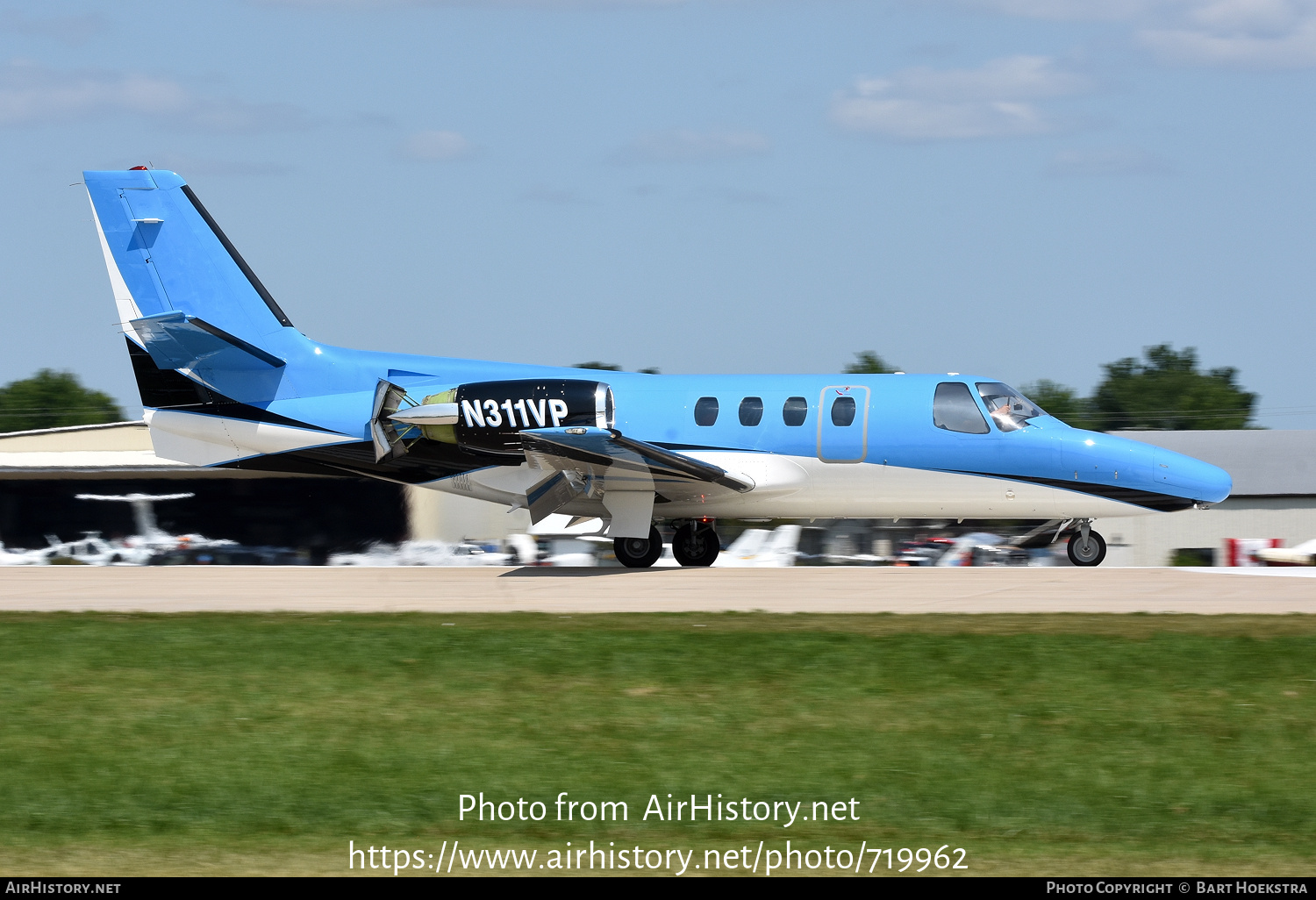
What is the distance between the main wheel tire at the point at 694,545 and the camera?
2189cm

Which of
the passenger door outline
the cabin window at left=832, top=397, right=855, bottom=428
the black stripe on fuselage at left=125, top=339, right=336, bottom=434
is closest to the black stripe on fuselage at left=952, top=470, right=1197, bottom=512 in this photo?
the passenger door outline

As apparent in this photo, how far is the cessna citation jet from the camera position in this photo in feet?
65.9

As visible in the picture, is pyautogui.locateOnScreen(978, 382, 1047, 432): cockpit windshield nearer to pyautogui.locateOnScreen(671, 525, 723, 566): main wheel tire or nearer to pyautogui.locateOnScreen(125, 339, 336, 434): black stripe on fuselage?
pyautogui.locateOnScreen(671, 525, 723, 566): main wheel tire

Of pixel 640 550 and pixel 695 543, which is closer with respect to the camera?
pixel 640 550

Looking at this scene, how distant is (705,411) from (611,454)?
221 cm

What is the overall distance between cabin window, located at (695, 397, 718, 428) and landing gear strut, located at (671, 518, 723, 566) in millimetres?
1767

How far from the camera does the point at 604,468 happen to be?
19.9m

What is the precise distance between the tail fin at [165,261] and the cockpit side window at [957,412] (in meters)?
9.95

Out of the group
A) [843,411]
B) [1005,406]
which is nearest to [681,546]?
[843,411]

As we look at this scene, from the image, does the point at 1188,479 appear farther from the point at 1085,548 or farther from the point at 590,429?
the point at 590,429

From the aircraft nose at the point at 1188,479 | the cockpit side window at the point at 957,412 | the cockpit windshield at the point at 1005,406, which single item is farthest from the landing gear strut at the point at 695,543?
the aircraft nose at the point at 1188,479

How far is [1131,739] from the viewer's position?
949 cm

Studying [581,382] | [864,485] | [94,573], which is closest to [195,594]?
[94,573]
